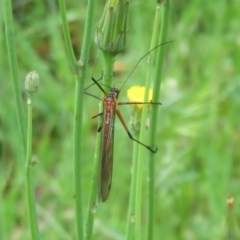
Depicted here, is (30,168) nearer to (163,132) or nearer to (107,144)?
(107,144)

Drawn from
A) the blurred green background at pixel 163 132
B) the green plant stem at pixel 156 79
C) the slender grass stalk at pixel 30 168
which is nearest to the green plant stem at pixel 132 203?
the green plant stem at pixel 156 79

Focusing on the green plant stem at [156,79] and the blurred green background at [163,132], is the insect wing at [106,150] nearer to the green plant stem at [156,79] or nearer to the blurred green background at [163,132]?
the green plant stem at [156,79]

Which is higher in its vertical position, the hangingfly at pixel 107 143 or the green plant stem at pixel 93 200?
the hangingfly at pixel 107 143

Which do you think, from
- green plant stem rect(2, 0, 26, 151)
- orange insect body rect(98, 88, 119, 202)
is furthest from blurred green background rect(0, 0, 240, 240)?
green plant stem rect(2, 0, 26, 151)

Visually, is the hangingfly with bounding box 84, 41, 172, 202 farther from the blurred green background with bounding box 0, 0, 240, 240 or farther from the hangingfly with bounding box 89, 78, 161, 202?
the blurred green background with bounding box 0, 0, 240, 240

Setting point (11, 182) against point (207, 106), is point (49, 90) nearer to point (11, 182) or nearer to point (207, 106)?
point (11, 182)

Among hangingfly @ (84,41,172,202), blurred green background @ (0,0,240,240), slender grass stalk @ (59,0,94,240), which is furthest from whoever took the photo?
blurred green background @ (0,0,240,240)
